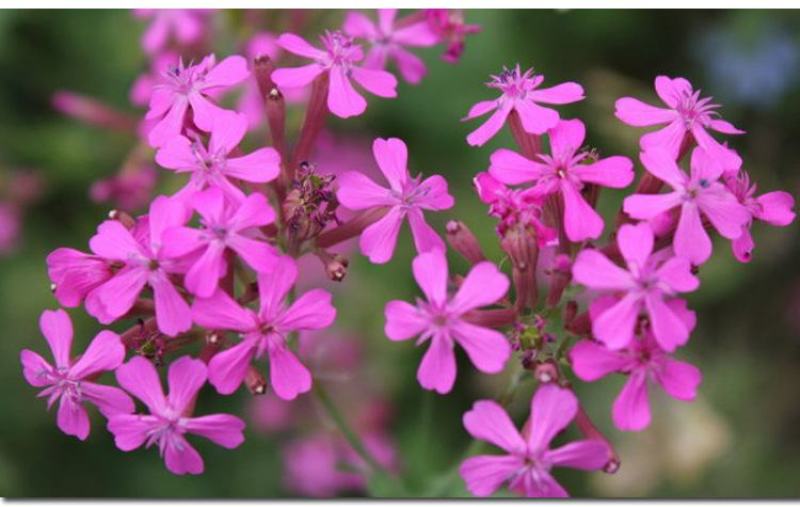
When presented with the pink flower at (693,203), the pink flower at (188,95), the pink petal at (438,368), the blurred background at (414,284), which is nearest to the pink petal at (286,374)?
the pink petal at (438,368)

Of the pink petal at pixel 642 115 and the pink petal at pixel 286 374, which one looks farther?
the pink petal at pixel 642 115

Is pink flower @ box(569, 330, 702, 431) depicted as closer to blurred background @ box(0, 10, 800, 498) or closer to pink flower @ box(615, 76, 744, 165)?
pink flower @ box(615, 76, 744, 165)

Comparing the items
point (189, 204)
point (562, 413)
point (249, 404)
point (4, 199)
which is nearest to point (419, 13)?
point (189, 204)

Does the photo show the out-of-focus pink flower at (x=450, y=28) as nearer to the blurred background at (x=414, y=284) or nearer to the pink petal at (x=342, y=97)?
the pink petal at (x=342, y=97)

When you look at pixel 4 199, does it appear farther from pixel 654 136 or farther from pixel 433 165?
pixel 654 136

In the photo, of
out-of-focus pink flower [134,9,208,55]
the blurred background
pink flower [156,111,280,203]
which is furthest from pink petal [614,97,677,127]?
out-of-focus pink flower [134,9,208,55]
